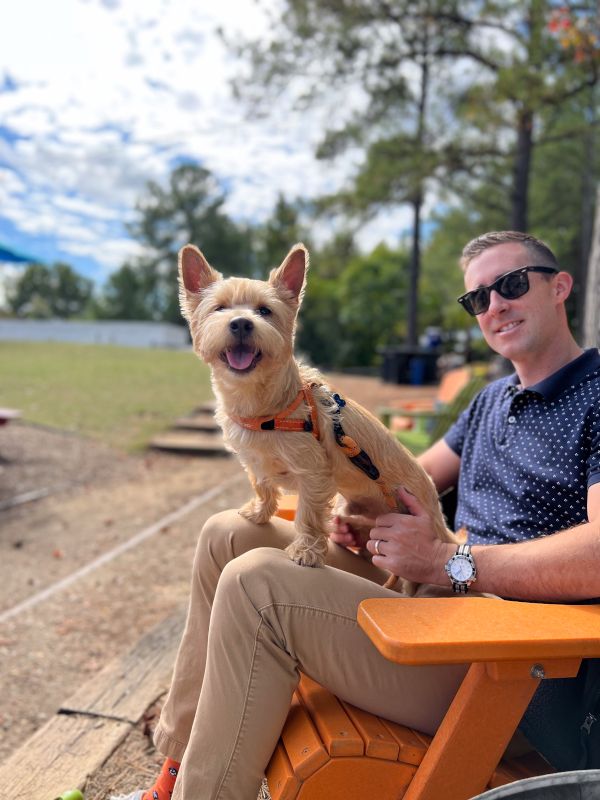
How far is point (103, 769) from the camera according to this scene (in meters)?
2.32

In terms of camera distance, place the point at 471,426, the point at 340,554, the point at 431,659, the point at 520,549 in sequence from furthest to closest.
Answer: the point at 471,426 < the point at 340,554 < the point at 520,549 < the point at 431,659

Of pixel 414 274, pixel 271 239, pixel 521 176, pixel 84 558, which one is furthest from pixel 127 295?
pixel 84 558

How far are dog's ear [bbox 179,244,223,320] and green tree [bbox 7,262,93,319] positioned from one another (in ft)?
239

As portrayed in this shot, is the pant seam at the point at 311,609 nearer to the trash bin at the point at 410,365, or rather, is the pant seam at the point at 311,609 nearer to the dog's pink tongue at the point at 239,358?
the dog's pink tongue at the point at 239,358

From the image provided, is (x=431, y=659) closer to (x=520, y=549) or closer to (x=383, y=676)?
(x=383, y=676)

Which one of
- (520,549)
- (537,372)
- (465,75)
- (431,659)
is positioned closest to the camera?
(431,659)

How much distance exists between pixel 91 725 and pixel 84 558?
2.76 metres

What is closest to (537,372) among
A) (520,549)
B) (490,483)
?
(490,483)

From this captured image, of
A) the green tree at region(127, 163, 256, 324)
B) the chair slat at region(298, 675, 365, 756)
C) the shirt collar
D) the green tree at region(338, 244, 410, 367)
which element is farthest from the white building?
the chair slat at region(298, 675, 365, 756)

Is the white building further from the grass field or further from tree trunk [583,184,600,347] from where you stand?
tree trunk [583,184,600,347]

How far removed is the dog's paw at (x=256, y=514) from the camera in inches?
90.6

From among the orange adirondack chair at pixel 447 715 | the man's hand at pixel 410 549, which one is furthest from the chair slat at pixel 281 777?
the man's hand at pixel 410 549

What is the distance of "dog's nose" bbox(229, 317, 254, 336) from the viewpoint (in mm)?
2045

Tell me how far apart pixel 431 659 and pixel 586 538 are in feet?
2.00
